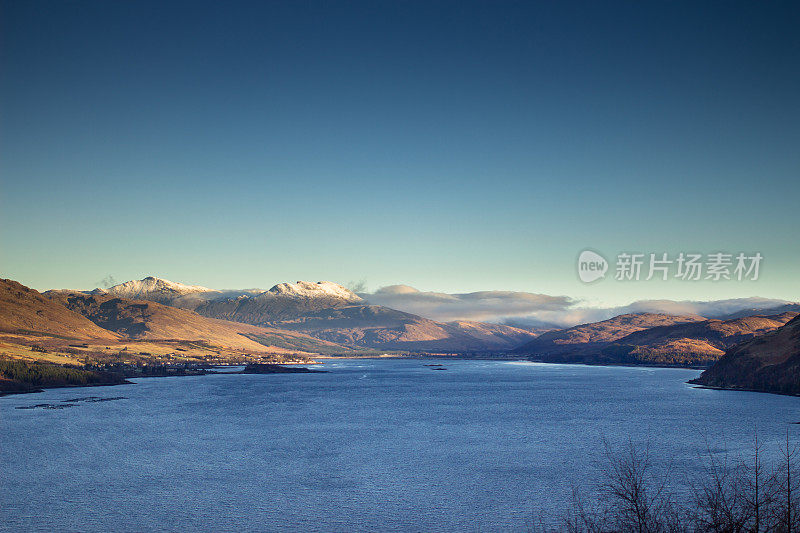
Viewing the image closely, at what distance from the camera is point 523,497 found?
172 feet

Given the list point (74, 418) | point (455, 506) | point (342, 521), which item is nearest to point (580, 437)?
point (455, 506)

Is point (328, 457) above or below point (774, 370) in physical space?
below

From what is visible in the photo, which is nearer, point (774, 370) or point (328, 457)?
point (328, 457)

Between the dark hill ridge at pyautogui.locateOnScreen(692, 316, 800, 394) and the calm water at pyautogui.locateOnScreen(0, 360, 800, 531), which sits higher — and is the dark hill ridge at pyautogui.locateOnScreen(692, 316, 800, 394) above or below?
above

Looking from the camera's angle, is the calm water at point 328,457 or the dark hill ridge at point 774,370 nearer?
the calm water at point 328,457

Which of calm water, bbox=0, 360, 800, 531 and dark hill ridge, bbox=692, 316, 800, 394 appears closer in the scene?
calm water, bbox=0, 360, 800, 531

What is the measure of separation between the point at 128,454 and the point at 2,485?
17.1 meters

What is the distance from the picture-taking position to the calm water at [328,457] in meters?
48.0

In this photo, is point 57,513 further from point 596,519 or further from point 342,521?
point 596,519

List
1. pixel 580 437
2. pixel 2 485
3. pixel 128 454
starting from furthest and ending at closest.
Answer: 1. pixel 580 437
2. pixel 128 454
3. pixel 2 485

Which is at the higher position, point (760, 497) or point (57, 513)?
point (760, 497)

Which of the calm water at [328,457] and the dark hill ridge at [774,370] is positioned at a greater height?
the dark hill ridge at [774,370]

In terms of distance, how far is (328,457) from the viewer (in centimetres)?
7269

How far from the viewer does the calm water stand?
4800 centimetres
